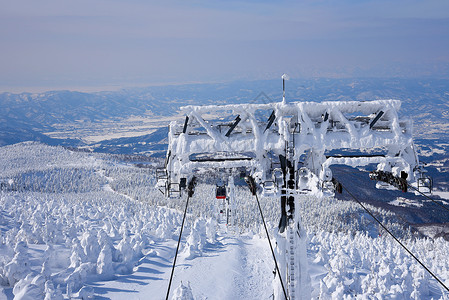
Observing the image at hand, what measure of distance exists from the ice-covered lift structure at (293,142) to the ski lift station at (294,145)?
0.03 meters

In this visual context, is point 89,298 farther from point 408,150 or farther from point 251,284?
point 408,150

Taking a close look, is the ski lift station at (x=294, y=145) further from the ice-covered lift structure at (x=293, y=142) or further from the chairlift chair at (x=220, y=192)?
the chairlift chair at (x=220, y=192)

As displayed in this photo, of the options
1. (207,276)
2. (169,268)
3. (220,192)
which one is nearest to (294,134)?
(220,192)

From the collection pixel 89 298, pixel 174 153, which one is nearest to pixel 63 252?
pixel 89 298

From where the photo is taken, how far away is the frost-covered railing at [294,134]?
10.4 m

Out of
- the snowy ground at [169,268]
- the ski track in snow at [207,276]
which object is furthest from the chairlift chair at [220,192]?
the ski track in snow at [207,276]

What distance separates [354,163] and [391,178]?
1.34 metres

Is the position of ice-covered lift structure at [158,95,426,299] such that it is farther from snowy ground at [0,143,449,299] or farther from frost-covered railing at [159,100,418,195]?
snowy ground at [0,143,449,299]

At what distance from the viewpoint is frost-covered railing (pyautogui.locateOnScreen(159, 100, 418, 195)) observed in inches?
409

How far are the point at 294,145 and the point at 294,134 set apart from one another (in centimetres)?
40

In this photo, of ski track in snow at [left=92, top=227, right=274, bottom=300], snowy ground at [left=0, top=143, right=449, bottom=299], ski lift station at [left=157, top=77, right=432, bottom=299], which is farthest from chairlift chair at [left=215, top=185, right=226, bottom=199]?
ski track in snow at [left=92, top=227, right=274, bottom=300]

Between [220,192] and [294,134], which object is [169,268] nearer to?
[220,192]

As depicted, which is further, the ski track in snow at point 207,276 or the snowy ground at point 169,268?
the ski track in snow at point 207,276

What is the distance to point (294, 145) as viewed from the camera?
10.3 m
